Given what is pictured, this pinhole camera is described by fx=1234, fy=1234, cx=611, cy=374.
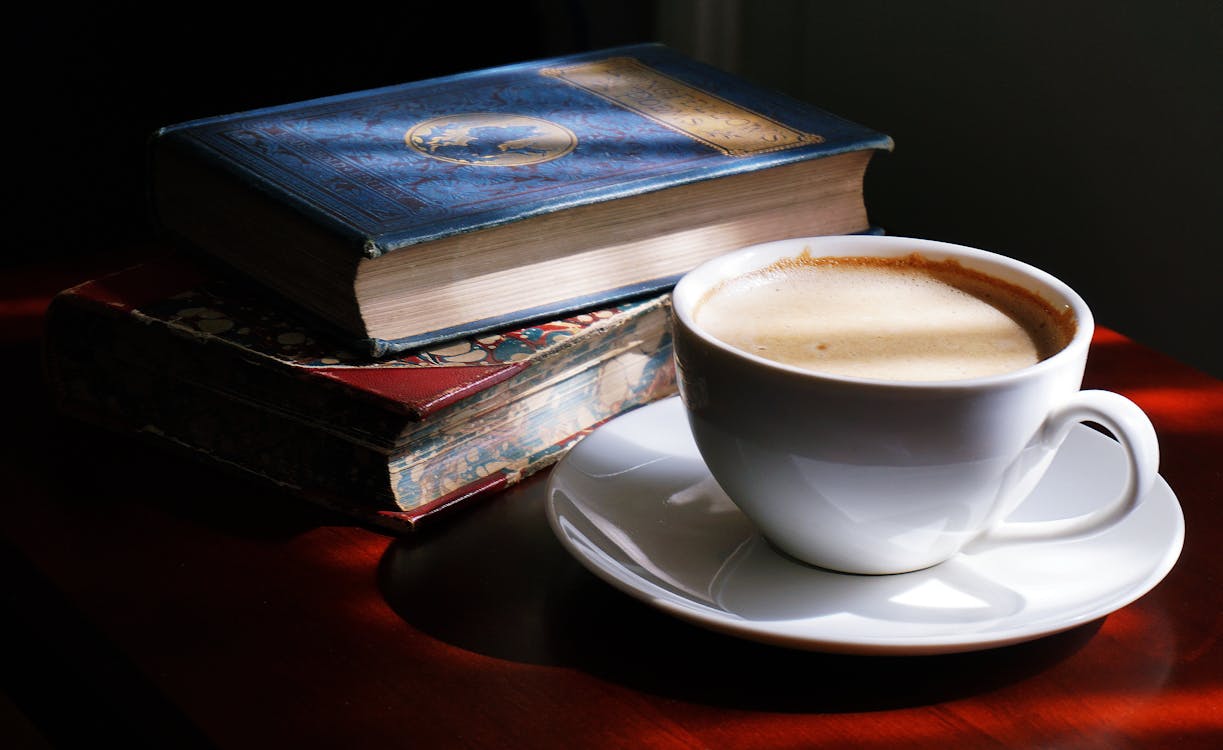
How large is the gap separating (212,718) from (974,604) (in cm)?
29

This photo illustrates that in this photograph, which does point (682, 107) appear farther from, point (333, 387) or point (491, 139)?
point (333, 387)

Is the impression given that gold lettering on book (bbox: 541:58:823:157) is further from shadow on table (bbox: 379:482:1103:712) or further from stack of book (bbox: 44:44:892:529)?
shadow on table (bbox: 379:482:1103:712)

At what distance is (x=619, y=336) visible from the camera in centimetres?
65

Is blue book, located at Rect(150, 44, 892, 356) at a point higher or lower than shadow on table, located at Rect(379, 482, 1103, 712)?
higher

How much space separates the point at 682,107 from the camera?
78cm

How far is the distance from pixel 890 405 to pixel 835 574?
0.10 m

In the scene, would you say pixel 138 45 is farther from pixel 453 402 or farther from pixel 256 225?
pixel 453 402

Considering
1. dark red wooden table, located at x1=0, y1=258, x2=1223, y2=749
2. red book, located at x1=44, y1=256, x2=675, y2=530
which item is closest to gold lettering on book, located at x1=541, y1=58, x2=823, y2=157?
red book, located at x1=44, y1=256, x2=675, y2=530

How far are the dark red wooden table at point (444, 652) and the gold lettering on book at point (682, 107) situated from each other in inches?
9.6

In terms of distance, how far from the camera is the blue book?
0.59 metres

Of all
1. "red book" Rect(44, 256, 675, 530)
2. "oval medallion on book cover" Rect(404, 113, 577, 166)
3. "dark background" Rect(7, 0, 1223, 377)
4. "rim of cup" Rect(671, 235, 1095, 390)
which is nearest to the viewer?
"rim of cup" Rect(671, 235, 1095, 390)

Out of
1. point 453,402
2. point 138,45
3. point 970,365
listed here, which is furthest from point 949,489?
point 138,45

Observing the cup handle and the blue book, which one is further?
the blue book

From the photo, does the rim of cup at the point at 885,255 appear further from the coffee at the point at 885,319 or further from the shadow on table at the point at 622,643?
the shadow on table at the point at 622,643
